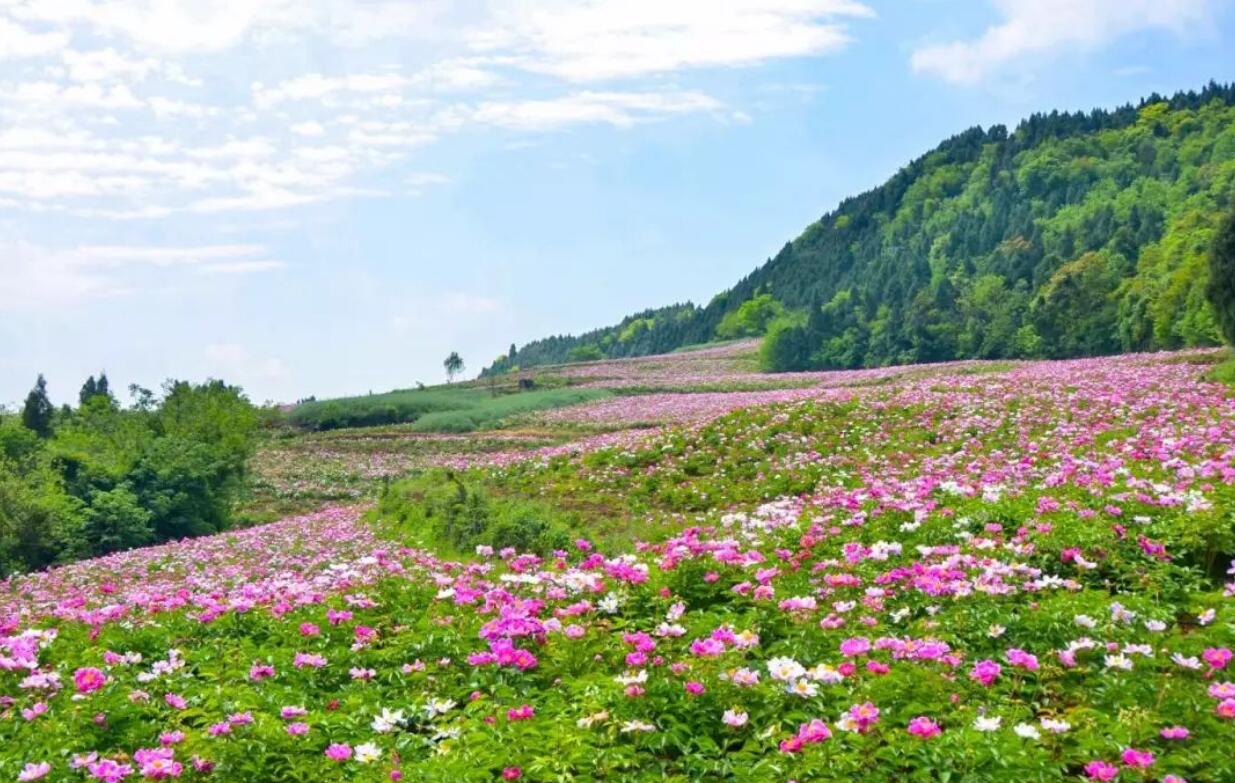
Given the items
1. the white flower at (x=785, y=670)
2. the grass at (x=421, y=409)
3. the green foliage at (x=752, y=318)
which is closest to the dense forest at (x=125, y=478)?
the grass at (x=421, y=409)

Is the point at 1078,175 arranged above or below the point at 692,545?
above

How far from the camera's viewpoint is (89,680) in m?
6.05

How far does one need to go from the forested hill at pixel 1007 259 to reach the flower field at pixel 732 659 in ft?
104

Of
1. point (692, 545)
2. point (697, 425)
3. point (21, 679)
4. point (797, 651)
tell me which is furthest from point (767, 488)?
point (21, 679)

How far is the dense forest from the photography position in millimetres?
26250

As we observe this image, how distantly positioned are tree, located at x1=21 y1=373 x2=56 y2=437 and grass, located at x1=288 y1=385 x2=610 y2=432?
12.2 metres

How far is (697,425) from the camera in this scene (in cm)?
2477

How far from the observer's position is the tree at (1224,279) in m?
29.0

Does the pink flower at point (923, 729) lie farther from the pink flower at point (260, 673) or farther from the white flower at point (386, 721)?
the pink flower at point (260, 673)

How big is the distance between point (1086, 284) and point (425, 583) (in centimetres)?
6662

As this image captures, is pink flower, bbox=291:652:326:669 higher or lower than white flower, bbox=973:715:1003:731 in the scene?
higher

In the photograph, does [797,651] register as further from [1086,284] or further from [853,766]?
[1086,284]

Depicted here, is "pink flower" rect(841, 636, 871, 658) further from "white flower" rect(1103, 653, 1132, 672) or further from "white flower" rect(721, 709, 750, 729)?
"white flower" rect(1103, 653, 1132, 672)

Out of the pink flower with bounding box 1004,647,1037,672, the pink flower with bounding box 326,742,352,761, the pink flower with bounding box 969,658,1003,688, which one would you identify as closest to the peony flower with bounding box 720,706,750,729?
the pink flower with bounding box 969,658,1003,688
